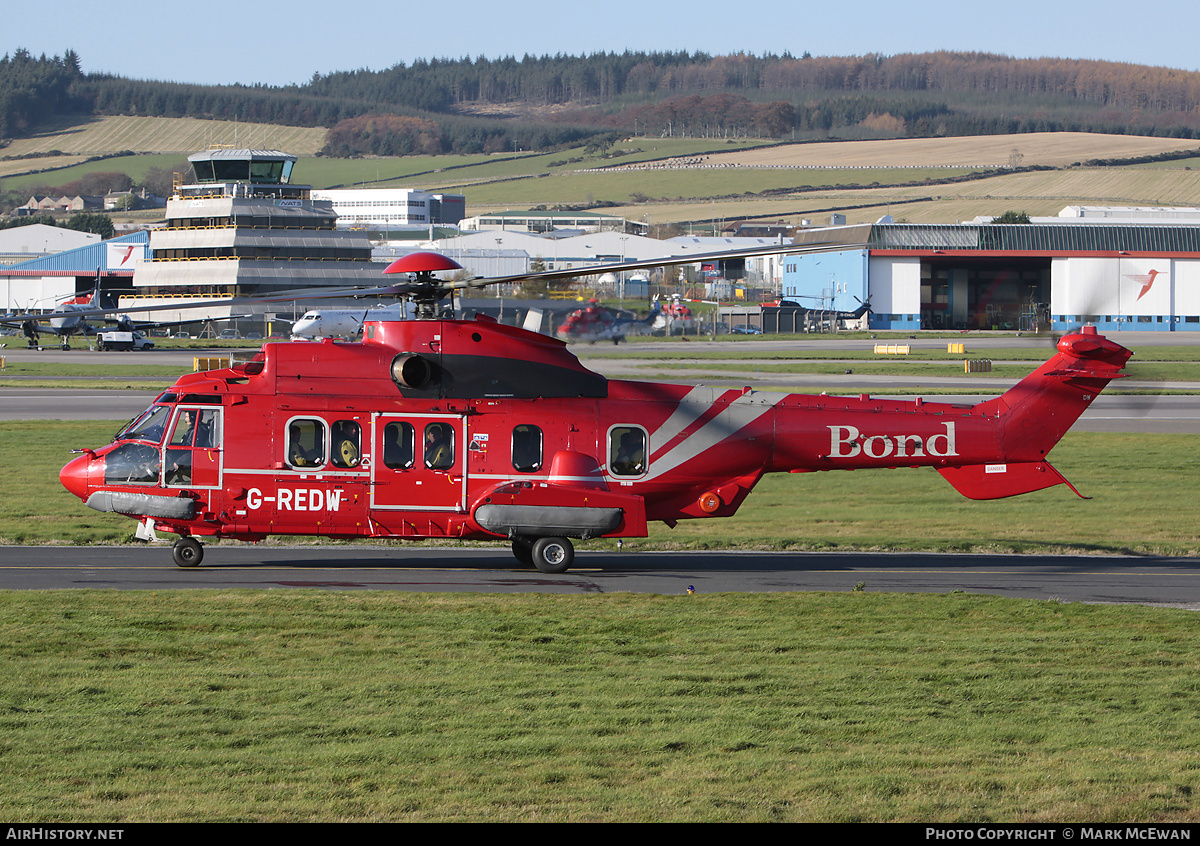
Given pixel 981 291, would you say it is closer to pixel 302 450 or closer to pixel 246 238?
pixel 246 238

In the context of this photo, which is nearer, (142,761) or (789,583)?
(142,761)

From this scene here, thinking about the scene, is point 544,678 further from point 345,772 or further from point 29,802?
point 29,802

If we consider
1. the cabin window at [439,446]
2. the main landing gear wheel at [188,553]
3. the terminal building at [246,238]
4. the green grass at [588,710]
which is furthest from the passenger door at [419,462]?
the terminal building at [246,238]

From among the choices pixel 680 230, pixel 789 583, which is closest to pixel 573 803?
pixel 789 583

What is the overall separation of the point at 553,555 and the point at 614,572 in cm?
111

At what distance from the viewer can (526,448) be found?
17.4 meters

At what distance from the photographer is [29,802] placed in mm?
7328

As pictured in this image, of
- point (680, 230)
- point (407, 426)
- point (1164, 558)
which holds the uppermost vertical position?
point (680, 230)

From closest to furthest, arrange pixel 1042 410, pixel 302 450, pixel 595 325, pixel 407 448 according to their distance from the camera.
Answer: pixel 302 450, pixel 407 448, pixel 595 325, pixel 1042 410

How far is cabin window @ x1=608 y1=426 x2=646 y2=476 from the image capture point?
57.6ft

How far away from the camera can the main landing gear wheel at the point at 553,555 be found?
17469mm

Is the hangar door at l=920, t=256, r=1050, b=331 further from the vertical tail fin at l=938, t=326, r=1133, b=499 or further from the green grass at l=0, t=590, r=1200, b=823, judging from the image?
the green grass at l=0, t=590, r=1200, b=823

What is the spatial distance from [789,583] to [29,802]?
38.0 feet

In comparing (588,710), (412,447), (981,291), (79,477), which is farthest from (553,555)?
(981,291)
